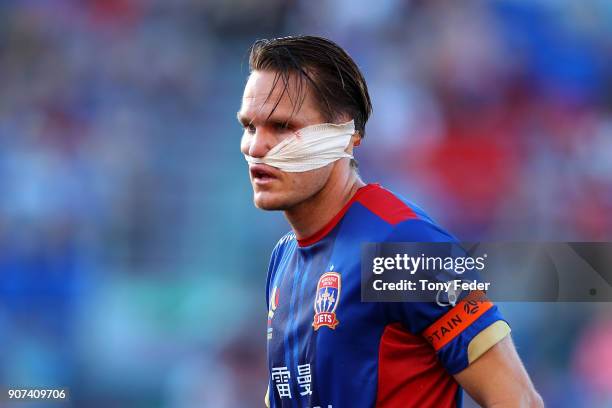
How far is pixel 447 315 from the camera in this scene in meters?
2.71

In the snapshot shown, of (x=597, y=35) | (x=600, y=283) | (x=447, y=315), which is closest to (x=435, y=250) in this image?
(x=447, y=315)

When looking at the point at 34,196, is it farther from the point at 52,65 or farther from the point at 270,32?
the point at 270,32

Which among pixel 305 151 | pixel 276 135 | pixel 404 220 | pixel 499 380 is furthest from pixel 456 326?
pixel 276 135

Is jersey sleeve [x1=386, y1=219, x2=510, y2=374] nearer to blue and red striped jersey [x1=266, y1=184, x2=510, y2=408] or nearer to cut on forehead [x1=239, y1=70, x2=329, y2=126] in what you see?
blue and red striped jersey [x1=266, y1=184, x2=510, y2=408]

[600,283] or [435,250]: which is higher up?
[435,250]

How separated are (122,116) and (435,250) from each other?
573cm

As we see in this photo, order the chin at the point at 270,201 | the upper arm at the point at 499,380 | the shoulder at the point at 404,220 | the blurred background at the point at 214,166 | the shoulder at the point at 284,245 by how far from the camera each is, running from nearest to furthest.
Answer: the upper arm at the point at 499,380 → the shoulder at the point at 404,220 → the chin at the point at 270,201 → the shoulder at the point at 284,245 → the blurred background at the point at 214,166

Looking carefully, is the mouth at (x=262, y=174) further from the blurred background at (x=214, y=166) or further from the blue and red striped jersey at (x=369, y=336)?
the blurred background at (x=214, y=166)

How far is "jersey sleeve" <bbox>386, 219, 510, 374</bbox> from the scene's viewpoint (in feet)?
8.82

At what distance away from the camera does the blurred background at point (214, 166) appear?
286 inches

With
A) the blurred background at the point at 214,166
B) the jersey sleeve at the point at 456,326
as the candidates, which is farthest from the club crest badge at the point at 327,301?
the blurred background at the point at 214,166

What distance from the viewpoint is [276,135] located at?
3123 millimetres

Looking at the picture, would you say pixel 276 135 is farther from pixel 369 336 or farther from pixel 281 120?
pixel 369 336

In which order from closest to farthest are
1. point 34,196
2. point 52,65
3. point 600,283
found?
1. point 600,283
2. point 34,196
3. point 52,65
